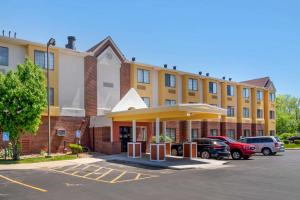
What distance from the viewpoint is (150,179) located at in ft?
55.3

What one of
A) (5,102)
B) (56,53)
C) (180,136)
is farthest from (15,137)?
(180,136)

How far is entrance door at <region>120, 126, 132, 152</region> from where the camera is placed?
32.6 meters

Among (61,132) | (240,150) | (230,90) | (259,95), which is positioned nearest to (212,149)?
(240,150)

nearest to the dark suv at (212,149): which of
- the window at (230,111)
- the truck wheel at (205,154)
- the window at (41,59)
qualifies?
the truck wheel at (205,154)

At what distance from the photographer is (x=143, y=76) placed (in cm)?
3797

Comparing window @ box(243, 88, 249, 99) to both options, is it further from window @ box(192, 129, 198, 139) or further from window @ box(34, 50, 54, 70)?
window @ box(34, 50, 54, 70)

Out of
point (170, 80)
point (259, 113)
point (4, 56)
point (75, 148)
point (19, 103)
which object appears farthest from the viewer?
point (259, 113)

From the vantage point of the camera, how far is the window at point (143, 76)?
37.6 meters

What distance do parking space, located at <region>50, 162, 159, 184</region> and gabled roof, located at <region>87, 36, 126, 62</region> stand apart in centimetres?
1375

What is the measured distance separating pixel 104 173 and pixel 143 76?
1987 centimetres

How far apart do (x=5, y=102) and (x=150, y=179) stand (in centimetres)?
1246

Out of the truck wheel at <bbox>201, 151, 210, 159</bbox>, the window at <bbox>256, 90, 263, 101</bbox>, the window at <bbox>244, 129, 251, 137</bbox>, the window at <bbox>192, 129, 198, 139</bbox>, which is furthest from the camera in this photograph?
the window at <bbox>256, 90, 263, 101</bbox>

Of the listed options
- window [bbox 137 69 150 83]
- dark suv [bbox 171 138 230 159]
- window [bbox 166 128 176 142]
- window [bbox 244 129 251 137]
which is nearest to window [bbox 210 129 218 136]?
window [bbox 166 128 176 142]

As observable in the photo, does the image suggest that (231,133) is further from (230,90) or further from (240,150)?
(240,150)
